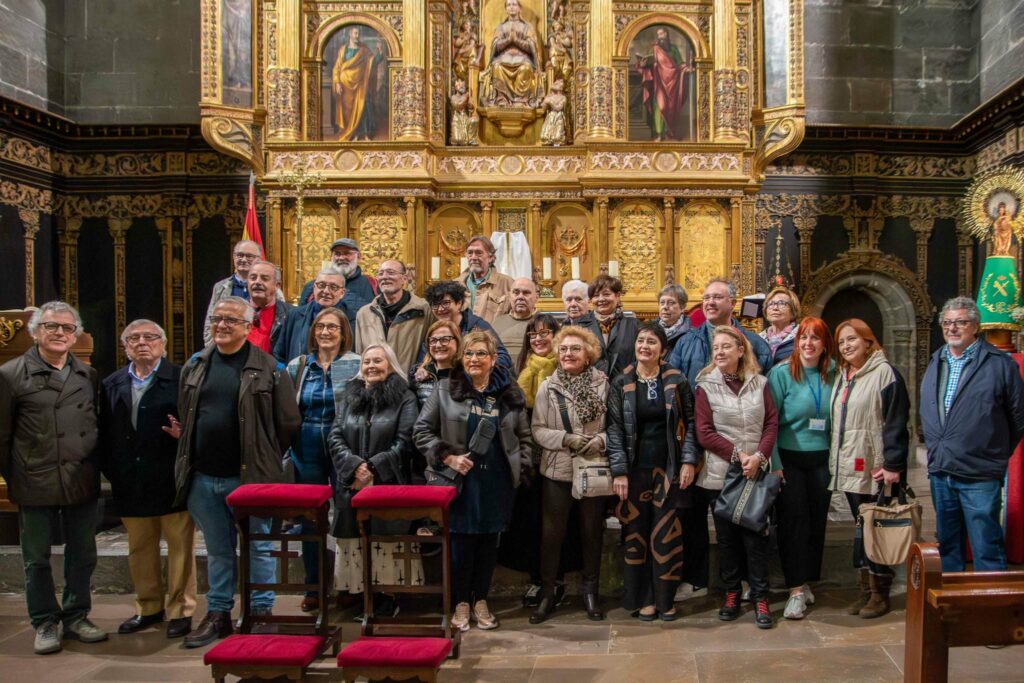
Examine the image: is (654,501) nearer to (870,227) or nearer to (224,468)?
(224,468)

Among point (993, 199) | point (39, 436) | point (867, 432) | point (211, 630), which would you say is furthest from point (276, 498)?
point (993, 199)

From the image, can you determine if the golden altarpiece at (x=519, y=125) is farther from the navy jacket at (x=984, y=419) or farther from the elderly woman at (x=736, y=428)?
the navy jacket at (x=984, y=419)

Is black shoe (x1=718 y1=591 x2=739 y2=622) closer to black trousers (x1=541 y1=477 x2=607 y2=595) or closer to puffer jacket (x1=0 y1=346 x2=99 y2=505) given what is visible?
black trousers (x1=541 y1=477 x2=607 y2=595)

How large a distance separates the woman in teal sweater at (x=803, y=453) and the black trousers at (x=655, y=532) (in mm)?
611

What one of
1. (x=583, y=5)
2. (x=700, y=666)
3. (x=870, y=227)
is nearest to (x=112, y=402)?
(x=700, y=666)

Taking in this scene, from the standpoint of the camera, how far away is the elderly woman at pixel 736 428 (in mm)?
4566

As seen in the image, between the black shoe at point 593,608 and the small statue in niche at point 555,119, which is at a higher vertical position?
the small statue in niche at point 555,119

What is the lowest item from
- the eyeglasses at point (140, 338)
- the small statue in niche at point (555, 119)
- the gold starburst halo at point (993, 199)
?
the eyeglasses at point (140, 338)

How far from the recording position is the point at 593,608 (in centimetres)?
473

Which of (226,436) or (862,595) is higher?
(226,436)

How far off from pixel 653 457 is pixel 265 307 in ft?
8.54

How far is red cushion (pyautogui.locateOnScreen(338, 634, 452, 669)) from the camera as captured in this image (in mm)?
3529

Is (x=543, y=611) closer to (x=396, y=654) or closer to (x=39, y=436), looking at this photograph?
(x=396, y=654)

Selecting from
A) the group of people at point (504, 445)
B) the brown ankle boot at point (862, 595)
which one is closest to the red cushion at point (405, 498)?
the group of people at point (504, 445)
